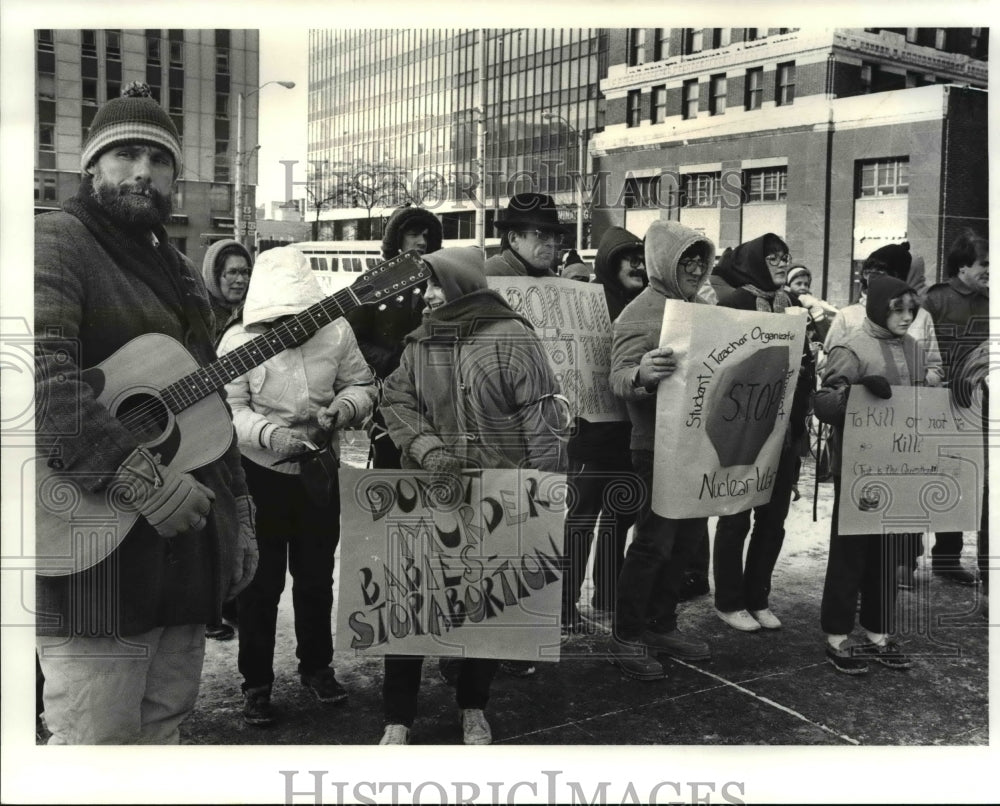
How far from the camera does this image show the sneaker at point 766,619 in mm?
5215

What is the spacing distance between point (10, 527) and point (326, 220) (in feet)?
5.86

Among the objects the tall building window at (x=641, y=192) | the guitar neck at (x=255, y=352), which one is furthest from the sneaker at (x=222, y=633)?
the tall building window at (x=641, y=192)

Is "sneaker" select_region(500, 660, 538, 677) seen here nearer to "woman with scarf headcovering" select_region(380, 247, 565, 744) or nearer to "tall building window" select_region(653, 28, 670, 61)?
"woman with scarf headcovering" select_region(380, 247, 565, 744)

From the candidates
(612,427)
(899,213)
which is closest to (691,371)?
(612,427)

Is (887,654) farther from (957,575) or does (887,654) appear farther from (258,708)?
(258,708)

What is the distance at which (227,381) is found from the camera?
3.82 metres

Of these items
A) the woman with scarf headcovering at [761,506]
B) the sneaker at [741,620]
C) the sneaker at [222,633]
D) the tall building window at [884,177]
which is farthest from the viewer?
the sneaker at [741,620]

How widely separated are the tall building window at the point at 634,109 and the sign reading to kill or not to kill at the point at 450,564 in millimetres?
1706

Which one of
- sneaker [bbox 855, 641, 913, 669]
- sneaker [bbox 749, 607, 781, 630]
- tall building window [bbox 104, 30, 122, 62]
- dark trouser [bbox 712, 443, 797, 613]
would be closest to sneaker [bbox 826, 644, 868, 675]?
sneaker [bbox 855, 641, 913, 669]

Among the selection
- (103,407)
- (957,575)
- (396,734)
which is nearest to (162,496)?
(103,407)

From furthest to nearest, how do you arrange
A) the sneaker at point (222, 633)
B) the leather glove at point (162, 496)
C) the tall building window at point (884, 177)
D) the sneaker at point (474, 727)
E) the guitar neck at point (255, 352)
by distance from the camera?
1. the sneaker at point (222, 633)
2. the tall building window at point (884, 177)
3. the sneaker at point (474, 727)
4. the guitar neck at point (255, 352)
5. the leather glove at point (162, 496)

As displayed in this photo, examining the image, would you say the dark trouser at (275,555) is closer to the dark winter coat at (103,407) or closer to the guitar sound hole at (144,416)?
the dark winter coat at (103,407)

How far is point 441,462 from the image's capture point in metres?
4.12

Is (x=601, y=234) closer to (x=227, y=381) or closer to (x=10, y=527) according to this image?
(x=227, y=381)
